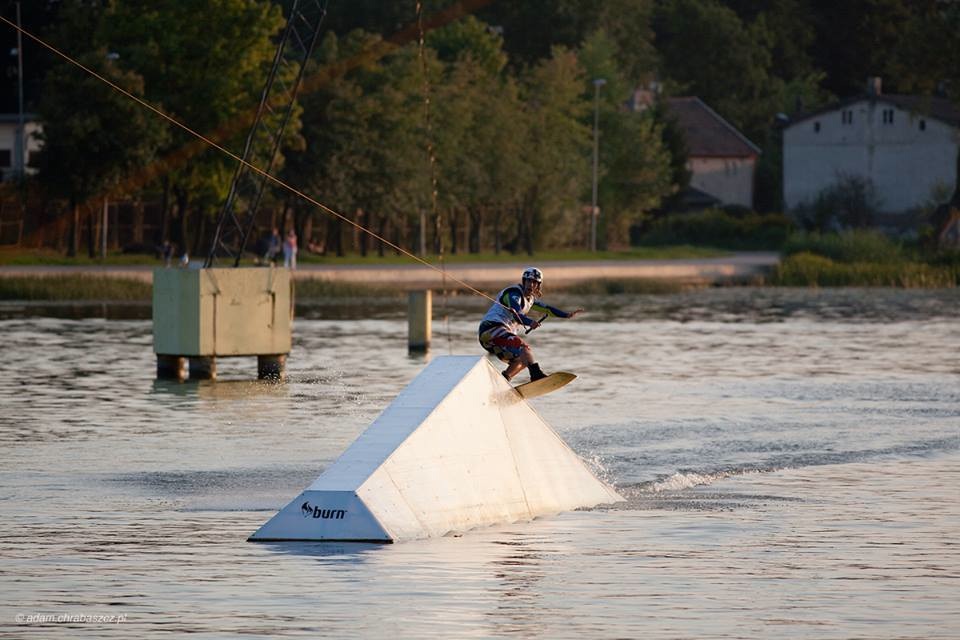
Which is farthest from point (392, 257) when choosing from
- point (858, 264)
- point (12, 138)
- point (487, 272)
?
point (858, 264)

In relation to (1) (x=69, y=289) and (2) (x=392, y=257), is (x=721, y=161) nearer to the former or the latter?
(2) (x=392, y=257)

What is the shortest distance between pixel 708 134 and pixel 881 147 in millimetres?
20137

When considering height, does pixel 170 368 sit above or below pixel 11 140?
below

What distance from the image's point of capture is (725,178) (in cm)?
14838

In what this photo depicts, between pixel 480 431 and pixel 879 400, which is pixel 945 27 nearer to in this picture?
pixel 879 400

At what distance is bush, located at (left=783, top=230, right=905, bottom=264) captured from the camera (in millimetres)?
84250

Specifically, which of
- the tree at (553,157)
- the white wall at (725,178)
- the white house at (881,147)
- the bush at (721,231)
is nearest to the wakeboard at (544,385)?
the tree at (553,157)

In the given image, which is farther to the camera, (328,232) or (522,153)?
(522,153)

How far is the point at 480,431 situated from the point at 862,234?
71.9 metres

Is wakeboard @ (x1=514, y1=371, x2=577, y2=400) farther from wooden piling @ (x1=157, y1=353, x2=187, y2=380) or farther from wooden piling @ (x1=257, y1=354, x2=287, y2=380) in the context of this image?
wooden piling @ (x1=257, y1=354, x2=287, y2=380)

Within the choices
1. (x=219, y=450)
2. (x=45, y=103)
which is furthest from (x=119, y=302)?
(x=219, y=450)

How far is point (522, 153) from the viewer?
103 meters

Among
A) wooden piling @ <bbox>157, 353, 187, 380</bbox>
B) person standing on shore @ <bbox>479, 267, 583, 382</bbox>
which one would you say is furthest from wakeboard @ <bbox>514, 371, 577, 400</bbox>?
wooden piling @ <bbox>157, 353, 187, 380</bbox>

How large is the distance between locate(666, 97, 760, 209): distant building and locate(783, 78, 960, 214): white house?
469 inches
